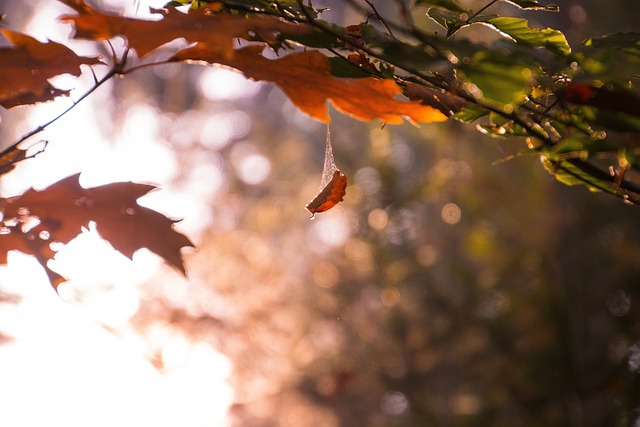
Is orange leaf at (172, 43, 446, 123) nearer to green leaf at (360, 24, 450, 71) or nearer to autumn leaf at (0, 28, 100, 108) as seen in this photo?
green leaf at (360, 24, 450, 71)

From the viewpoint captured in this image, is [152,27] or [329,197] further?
[329,197]

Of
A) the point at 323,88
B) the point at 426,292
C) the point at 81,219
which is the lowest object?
the point at 426,292

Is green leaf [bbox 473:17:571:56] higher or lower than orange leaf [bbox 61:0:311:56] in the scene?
lower

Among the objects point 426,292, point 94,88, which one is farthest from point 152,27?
point 426,292

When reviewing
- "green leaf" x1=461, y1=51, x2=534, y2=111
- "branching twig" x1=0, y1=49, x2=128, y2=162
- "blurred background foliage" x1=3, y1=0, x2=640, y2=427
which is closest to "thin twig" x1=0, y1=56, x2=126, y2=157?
"branching twig" x1=0, y1=49, x2=128, y2=162

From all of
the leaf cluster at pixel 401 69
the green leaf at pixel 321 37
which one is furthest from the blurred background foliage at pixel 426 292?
the green leaf at pixel 321 37

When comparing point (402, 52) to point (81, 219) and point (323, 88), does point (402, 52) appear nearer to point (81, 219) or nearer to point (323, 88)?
point (323, 88)

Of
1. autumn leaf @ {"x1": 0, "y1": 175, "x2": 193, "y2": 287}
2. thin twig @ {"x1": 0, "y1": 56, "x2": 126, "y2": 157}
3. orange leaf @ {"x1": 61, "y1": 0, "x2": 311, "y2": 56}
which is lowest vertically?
autumn leaf @ {"x1": 0, "y1": 175, "x2": 193, "y2": 287}
